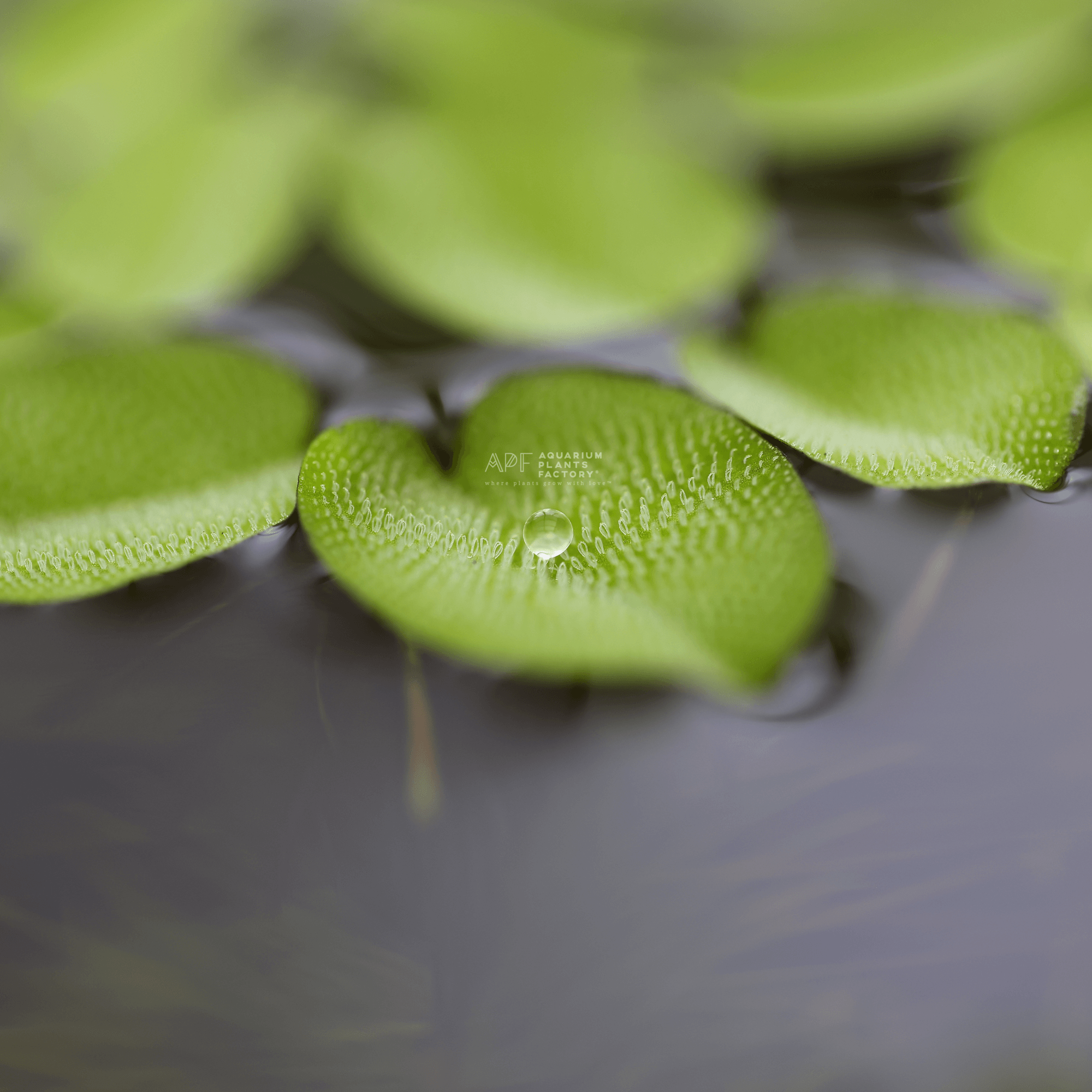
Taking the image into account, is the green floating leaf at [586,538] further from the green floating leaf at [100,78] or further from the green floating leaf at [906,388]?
the green floating leaf at [100,78]

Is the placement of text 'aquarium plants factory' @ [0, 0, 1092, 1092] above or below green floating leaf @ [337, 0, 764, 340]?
below

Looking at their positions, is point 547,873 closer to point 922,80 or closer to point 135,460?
point 135,460

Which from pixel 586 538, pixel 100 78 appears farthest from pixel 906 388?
pixel 100 78

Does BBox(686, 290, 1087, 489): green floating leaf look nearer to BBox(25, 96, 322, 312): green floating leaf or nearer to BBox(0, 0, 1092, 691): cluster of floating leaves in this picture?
BBox(0, 0, 1092, 691): cluster of floating leaves

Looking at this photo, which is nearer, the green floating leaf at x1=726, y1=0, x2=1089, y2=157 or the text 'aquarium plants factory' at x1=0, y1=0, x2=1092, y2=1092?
the text 'aquarium plants factory' at x1=0, y1=0, x2=1092, y2=1092

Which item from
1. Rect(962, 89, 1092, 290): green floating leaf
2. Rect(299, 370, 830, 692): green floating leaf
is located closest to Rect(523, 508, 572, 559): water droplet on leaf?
Rect(299, 370, 830, 692): green floating leaf

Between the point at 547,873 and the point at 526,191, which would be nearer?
the point at 547,873

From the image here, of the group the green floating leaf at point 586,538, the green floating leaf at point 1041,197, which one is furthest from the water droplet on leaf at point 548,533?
the green floating leaf at point 1041,197
